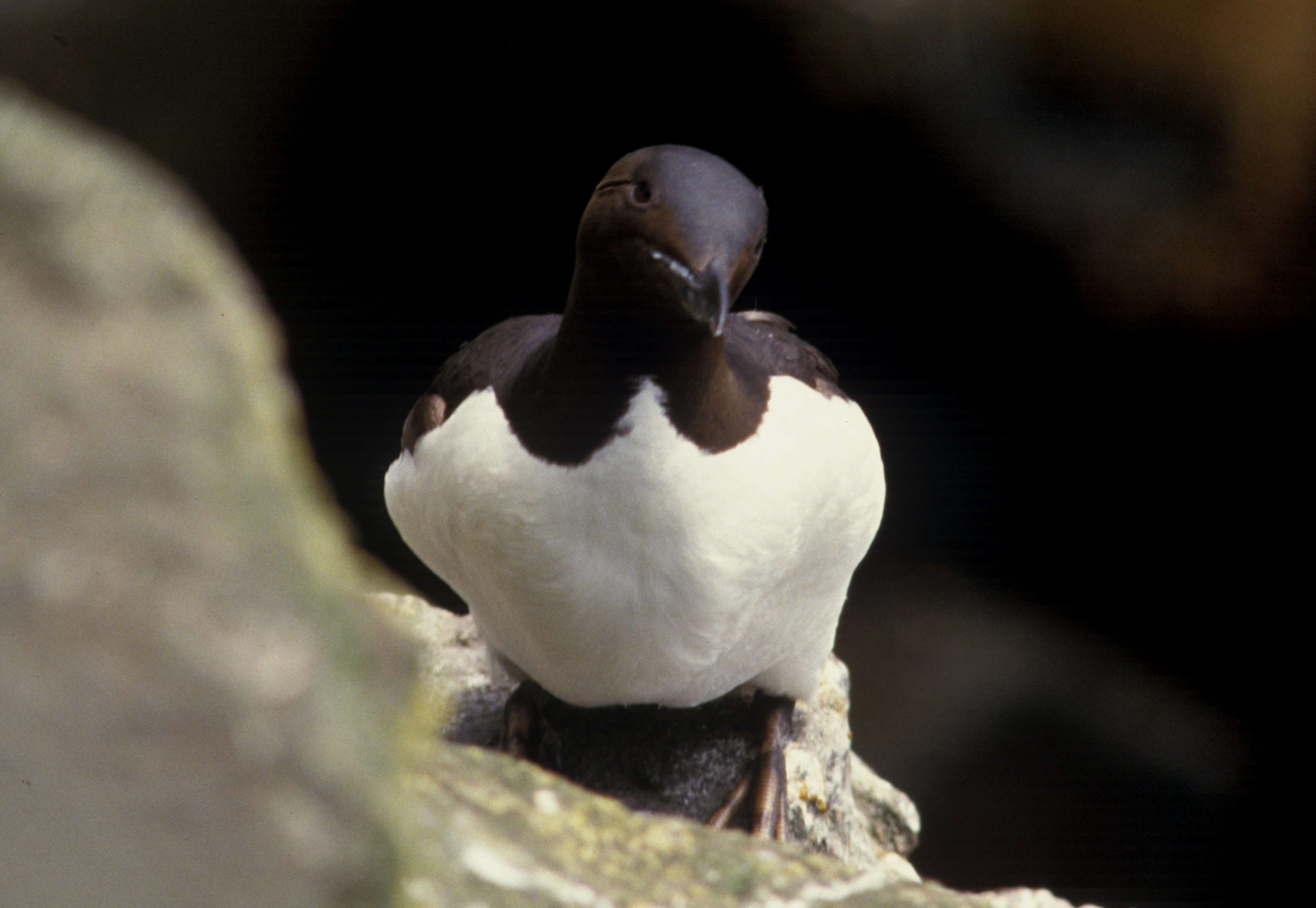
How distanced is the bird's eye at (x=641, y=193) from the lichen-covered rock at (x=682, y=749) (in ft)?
3.38

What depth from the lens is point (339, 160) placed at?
1.89 meters

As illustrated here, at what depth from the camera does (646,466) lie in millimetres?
1781

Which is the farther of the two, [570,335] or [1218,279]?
[1218,279]

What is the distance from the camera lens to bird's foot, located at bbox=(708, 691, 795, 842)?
2.32 m

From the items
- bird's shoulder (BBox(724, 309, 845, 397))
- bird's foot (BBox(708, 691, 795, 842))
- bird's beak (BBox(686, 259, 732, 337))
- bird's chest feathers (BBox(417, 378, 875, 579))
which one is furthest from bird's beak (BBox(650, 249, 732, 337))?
bird's foot (BBox(708, 691, 795, 842))

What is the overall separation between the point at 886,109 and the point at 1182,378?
1.11 meters

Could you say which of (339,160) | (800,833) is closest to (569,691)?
(800,833)

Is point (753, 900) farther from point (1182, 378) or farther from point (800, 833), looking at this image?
point (1182, 378)

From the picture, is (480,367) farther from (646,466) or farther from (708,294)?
(708,294)

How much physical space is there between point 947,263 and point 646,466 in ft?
4.39

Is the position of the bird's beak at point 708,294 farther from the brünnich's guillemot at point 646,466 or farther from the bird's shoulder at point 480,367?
the bird's shoulder at point 480,367

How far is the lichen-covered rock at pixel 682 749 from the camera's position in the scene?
238cm

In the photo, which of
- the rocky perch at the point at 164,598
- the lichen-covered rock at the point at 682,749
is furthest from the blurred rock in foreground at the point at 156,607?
the lichen-covered rock at the point at 682,749

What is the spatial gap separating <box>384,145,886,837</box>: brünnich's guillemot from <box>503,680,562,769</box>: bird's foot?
0.27 meters
